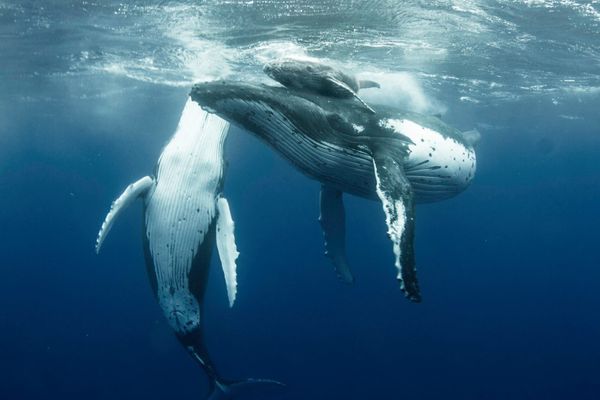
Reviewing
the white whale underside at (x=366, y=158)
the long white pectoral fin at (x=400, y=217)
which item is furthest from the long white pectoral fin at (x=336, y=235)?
the long white pectoral fin at (x=400, y=217)

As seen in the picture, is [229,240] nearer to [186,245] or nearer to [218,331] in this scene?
[186,245]

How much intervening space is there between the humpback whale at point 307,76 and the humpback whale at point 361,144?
0.07 metres

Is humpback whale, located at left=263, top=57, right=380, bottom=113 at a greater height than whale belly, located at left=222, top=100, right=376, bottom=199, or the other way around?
humpback whale, located at left=263, top=57, right=380, bottom=113

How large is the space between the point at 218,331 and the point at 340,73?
28.0 metres

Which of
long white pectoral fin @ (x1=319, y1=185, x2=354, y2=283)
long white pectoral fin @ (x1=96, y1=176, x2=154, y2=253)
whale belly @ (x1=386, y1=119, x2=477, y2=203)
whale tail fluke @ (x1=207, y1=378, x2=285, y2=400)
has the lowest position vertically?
whale tail fluke @ (x1=207, y1=378, x2=285, y2=400)

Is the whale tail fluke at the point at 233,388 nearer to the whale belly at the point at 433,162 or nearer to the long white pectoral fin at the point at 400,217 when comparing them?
the whale belly at the point at 433,162

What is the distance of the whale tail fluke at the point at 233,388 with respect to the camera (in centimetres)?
815

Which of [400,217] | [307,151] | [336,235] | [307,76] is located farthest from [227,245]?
[400,217]

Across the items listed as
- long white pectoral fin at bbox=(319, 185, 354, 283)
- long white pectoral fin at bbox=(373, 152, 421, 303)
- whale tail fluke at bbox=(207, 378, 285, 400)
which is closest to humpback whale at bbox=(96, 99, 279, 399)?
whale tail fluke at bbox=(207, 378, 285, 400)

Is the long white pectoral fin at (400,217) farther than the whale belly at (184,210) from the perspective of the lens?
No

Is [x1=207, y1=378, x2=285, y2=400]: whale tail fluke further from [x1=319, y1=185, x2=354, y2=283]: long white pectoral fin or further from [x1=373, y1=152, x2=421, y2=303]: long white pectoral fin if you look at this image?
[x1=373, y1=152, x2=421, y2=303]: long white pectoral fin

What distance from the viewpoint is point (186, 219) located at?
22.7 ft

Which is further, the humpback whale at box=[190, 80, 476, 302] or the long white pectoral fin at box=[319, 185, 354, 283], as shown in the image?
the long white pectoral fin at box=[319, 185, 354, 283]

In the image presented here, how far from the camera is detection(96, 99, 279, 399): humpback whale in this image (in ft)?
22.7
